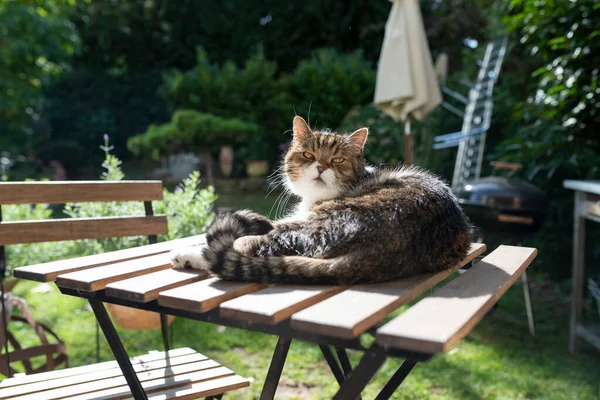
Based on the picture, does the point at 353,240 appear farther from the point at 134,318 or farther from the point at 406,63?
the point at 406,63

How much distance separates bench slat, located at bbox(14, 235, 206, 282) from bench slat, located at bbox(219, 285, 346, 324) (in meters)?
0.65

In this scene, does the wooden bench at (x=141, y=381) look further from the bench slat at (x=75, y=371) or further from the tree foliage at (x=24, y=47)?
the tree foliage at (x=24, y=47)

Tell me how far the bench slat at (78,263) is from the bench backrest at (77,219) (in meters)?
0.42

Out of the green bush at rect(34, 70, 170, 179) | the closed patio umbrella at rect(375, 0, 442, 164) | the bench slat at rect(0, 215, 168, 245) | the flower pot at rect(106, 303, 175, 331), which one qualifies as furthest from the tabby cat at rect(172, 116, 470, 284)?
the green bush at rect(34, 70, 170, 179)

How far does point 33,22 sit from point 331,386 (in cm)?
825

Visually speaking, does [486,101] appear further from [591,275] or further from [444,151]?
[591,275]

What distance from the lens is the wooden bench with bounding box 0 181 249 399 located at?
5.49 ft

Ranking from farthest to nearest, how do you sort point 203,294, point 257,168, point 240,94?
point 240,94
point 257,168
point 203,294

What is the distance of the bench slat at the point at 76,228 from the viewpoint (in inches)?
84.4

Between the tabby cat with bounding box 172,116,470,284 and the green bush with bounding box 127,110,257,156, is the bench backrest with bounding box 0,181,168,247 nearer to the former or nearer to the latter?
the tabby cat with bounding box 172,116,470,284

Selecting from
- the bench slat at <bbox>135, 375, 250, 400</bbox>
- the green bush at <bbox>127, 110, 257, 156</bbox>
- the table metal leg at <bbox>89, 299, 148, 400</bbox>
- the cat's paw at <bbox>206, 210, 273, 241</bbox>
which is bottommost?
the bench slat at <bbox>135, 375, 250, 400</bbox>

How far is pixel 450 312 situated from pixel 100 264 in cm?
110

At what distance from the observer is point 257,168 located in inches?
397

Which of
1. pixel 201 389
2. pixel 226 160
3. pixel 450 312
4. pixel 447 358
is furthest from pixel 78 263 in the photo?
pixel 226 160
